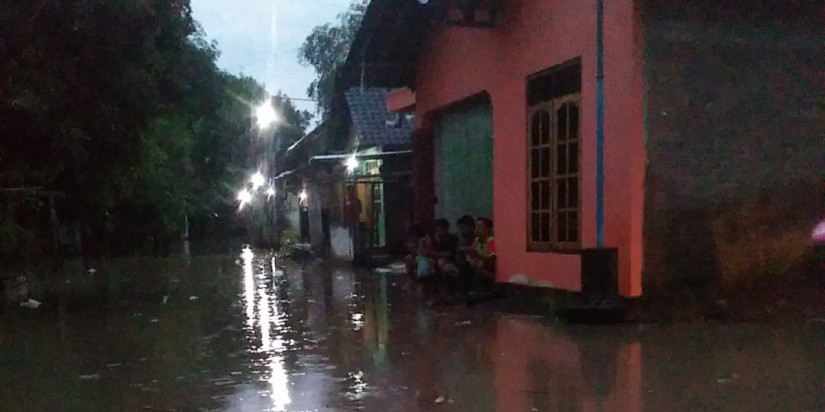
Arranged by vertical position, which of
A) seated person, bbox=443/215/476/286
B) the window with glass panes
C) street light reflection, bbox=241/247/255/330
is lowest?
street light reflection, bbox=241/247/255/330

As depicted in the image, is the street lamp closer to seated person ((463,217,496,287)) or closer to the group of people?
the group of people

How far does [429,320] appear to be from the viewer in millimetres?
9945

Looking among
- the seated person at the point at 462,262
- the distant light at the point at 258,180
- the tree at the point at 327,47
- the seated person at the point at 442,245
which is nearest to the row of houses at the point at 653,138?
the seated person at the point at 462,262

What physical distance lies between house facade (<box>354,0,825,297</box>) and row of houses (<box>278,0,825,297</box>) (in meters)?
0.02

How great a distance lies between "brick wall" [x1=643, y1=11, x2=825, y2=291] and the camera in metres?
8.97

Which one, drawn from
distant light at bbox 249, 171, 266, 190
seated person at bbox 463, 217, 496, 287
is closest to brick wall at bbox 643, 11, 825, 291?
seated person at bbox 463, 217, 496, 287

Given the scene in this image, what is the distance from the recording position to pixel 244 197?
54.9 m

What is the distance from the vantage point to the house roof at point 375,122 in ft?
71.5

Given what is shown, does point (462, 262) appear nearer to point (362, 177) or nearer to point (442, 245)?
point (442, 245)

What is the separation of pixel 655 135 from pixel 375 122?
14.5 metres

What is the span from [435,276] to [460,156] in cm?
A: 267

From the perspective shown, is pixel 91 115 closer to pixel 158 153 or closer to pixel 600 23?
pixel 600 23

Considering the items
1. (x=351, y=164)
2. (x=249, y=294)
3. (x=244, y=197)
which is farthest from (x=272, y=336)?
(x=244, y=197)

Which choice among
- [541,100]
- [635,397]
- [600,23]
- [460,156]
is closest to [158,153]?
[460,156]
